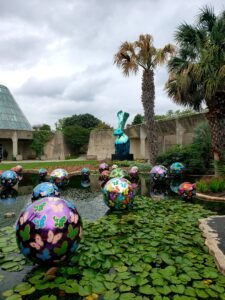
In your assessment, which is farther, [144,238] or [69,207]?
[144,238]

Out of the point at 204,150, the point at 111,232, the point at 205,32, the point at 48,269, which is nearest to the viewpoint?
the point at 48,269

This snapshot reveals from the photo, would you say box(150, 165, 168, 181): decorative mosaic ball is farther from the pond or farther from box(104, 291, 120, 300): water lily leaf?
box(104, 291, 120, 300): water lily leaf

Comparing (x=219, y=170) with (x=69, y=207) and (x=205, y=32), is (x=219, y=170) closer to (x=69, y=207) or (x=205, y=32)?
(x=205, y=32)

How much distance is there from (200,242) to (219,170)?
19.7ft

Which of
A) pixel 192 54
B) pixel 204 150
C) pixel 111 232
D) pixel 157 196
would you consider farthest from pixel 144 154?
pixel 111 232

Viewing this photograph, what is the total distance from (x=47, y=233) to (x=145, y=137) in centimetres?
2662

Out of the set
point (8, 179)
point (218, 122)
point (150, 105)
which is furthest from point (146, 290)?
point (150, 105)

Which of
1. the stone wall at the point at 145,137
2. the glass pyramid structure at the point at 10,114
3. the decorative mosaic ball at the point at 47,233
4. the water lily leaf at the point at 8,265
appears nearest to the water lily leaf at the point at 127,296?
the decorative mosaic ball at the point at 47,233

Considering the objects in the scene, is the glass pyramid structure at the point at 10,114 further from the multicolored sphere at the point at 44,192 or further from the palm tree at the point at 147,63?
the multicolored sphere at the point at 44,192

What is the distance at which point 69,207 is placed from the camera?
161 inches

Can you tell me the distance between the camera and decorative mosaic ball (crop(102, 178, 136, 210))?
6.99 m

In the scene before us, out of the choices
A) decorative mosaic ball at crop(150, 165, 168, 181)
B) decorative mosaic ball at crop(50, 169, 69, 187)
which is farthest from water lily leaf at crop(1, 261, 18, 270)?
decorative mosaic ball at crop(150, 165, 168, 181)

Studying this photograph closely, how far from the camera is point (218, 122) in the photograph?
462 inches

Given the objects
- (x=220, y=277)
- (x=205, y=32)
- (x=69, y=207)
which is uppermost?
(x=205, y=32)
